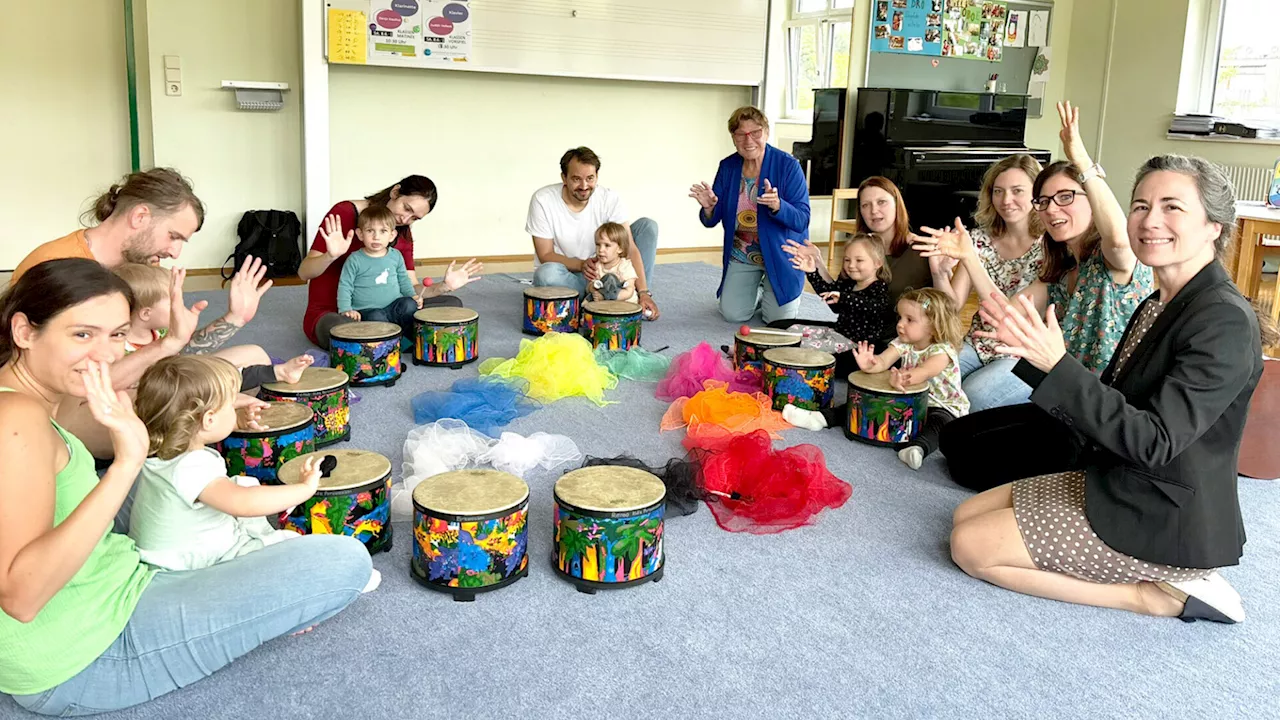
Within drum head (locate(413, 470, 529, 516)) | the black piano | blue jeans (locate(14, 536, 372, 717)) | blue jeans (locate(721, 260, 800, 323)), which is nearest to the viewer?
blue jeans (locate(14, 536, 372, 717))

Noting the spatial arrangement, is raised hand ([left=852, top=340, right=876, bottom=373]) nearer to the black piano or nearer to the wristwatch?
the wristwatch

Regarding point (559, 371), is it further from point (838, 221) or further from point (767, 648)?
point (838, 221)

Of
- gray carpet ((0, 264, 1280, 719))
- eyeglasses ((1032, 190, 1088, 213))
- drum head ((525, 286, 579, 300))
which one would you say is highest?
eyeglasses ((1032, 190, 1088, 213))

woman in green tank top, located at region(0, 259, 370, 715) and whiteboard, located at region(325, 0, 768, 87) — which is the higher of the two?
whiteboard, located at region(325, 0, 768, 87)

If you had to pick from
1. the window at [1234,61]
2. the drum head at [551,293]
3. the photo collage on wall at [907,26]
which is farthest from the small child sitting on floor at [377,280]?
the window at [1234,61]

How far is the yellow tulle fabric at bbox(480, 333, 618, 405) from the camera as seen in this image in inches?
140

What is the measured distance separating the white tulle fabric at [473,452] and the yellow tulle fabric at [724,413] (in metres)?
0.40

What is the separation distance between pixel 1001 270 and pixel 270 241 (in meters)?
3.93

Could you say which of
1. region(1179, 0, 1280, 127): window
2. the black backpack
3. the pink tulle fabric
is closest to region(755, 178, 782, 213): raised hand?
the pink tulle fabric

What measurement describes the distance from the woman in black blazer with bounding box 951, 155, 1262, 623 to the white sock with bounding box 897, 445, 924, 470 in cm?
68

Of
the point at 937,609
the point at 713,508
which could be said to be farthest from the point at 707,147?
the point at 937,609

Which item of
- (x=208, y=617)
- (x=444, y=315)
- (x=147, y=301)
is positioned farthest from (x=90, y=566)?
(x=444, y=315)

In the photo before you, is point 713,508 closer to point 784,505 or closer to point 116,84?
point 784,505

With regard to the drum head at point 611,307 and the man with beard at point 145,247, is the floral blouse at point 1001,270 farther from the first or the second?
the man with beard at point 145,247
